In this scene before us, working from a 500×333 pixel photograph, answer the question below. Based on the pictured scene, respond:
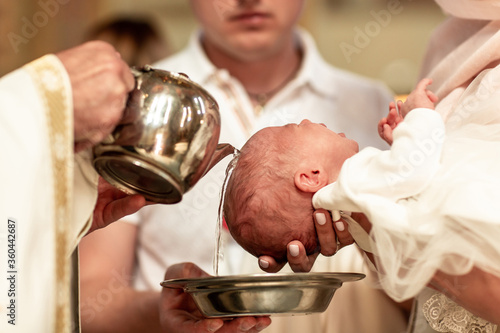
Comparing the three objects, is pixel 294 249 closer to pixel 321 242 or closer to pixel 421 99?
pixel 321 242

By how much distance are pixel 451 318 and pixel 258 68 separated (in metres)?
1.28

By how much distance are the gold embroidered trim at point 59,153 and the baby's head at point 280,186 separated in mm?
376

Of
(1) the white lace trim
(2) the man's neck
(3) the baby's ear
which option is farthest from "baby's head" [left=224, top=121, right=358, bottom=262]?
(2) the man's neck

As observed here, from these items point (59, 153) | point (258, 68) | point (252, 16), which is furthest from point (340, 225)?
point (258, 68)

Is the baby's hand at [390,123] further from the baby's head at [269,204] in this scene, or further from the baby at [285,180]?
the baby's head at [269,204]

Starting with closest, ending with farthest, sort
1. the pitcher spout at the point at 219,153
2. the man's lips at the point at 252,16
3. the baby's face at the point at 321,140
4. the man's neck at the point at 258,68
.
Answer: the pitcher spout at the point at 219,153, the baby's face at the point at 321,140, the man's lips at the point at 252,16, the man's neck at the point at 258,68

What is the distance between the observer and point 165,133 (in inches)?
46.3

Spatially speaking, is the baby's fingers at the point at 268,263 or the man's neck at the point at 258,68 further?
the man's neck at the point at 258,68

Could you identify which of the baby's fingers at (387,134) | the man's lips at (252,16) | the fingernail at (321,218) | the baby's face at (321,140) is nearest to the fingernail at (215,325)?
the fingernail at (321,218)

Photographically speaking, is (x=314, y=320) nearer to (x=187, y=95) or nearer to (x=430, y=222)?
(x=430, y=222)

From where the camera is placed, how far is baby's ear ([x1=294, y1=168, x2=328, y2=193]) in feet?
4.55

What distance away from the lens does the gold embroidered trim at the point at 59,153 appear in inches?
45.9

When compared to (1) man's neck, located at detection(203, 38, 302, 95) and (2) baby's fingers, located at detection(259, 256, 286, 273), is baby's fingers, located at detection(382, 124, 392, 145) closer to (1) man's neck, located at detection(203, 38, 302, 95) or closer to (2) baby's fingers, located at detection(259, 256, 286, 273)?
(2) baby's fingers, located at detection(259, 256, 286, 273)

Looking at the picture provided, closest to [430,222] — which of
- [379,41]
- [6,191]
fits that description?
[6,191]
